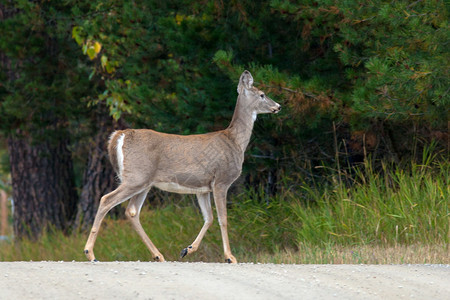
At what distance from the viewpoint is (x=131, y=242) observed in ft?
40.2

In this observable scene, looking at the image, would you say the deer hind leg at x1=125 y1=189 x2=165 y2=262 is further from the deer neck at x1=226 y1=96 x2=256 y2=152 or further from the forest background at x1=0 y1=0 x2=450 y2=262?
the forest background at x1=0 y1=0 x2=450 y2=262

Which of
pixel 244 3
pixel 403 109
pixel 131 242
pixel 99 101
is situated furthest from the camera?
pixel 99 101

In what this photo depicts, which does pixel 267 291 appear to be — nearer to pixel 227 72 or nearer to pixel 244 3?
pixel 227 72

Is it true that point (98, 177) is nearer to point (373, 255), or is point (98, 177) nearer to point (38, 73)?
point (38, 73)

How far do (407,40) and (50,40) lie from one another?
24.3ft

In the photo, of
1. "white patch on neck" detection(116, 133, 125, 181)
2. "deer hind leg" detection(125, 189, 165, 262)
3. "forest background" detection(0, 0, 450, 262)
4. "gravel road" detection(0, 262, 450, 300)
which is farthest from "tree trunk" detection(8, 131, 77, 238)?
"gravel road" detection(0, 262, 450, 300)

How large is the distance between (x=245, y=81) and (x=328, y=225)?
192 cm

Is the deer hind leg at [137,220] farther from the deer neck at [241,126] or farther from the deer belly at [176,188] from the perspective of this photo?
the deer neck at [241,126]

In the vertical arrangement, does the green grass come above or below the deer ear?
below

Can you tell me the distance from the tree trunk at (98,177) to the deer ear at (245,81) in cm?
543

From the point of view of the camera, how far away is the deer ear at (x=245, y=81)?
9508mm

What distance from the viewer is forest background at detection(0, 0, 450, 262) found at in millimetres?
9477

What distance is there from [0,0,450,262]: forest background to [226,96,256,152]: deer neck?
480mm

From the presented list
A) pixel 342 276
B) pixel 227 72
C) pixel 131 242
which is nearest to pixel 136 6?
pixel 227 72
